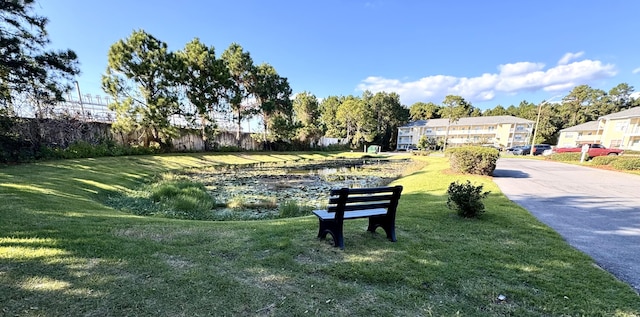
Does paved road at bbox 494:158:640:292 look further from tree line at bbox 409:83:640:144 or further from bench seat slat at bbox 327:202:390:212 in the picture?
tree line at bbox 409:83:640:144

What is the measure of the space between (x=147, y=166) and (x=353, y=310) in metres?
18.2

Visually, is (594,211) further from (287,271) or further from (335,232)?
(287,271)

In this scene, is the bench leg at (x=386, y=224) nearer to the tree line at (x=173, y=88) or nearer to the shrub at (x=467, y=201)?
the shrub at (x=467, y=201)

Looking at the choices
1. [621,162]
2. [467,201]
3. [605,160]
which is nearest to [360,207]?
[467,201]

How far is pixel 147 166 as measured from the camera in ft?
54.4

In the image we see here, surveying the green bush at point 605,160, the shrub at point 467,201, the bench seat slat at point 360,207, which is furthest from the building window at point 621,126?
the bench seat slat at point 360,207

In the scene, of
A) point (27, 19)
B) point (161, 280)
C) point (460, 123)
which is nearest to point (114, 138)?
point (27, 19)

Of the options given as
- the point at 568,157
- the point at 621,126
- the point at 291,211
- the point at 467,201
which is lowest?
the point at 291,211

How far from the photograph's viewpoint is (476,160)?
12.4m

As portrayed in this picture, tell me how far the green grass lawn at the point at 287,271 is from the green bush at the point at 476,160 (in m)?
7.75

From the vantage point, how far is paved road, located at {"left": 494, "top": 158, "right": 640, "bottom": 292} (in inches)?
154

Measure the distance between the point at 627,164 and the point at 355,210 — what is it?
62.2 feet

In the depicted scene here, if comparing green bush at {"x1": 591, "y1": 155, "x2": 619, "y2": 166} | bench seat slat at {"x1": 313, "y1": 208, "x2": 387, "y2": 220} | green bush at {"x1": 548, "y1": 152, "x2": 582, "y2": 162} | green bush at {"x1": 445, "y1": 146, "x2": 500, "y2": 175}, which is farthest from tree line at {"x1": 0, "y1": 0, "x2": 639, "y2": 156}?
green bush at {"x1": 445, "y1": 146, "x2": 500, "y2": 175}

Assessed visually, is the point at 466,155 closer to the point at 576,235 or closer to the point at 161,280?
the point at 576,235
